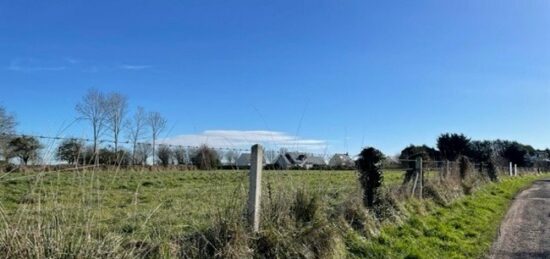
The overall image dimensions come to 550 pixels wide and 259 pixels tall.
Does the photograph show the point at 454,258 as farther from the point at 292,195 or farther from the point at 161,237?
the point at 161,237

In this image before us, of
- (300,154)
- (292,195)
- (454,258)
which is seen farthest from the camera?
(300,154)

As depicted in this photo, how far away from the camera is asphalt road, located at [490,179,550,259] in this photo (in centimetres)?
981

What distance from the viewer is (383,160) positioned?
12.5 meters

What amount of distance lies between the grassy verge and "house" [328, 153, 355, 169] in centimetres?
195

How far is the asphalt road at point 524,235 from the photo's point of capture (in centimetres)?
981

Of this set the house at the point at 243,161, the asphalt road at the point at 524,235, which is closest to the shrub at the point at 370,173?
the asphalt road at the point at 524,235

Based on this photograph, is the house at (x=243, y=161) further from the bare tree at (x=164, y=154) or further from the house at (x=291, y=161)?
the bare tree at (x=164, y=154)

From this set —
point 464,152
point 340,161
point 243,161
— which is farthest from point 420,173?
point 464,152

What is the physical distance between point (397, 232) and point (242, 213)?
15.8ft

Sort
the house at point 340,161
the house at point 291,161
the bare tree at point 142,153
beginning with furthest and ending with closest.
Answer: the house at point 340,161 < the house at point 291,161 < the bare tree at point 142,153

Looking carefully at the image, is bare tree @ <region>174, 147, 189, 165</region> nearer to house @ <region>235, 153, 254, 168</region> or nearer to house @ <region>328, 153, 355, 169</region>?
house @ <region>235, 153, 254, 168</region>

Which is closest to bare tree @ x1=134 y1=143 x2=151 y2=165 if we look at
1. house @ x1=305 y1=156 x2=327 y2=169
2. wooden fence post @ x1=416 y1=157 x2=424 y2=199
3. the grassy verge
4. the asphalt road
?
the grassy verge

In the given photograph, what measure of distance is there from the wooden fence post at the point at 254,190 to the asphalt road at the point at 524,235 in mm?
5004

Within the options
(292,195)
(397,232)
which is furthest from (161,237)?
(397,232)
